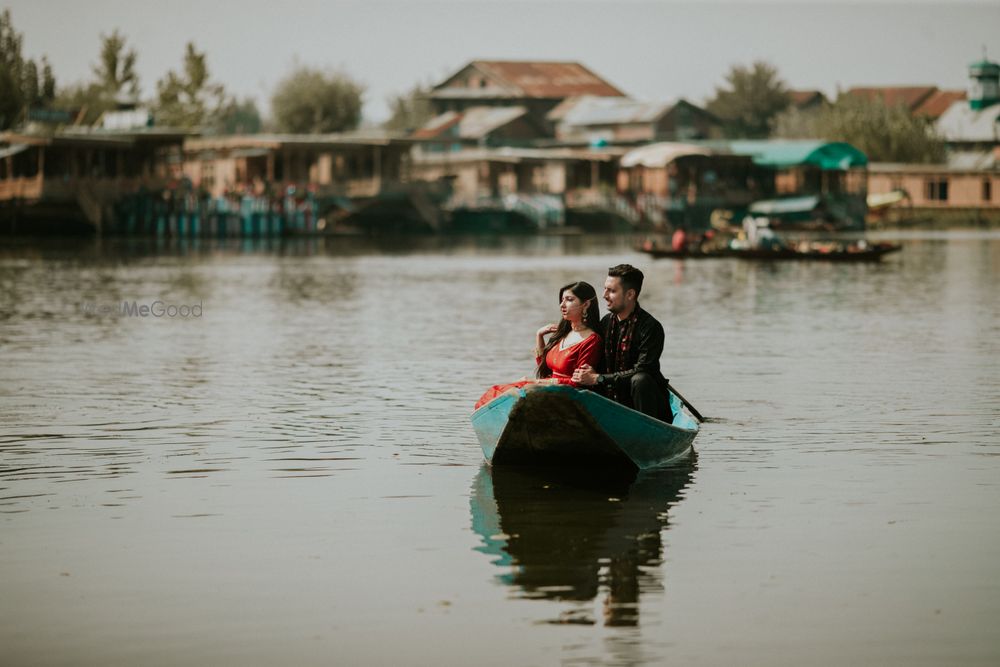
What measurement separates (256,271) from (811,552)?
111 feet

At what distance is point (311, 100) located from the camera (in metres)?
99.8

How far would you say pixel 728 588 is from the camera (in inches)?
332

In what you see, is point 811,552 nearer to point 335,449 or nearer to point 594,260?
point 335,449

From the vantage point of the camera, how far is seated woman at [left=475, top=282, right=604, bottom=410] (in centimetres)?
1135

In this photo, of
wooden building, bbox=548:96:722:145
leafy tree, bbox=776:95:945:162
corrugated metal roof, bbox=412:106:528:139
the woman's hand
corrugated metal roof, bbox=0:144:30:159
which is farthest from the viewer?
corrugated metal roof, bbox=412:106:528:139

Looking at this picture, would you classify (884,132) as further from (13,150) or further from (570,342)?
(570,342)

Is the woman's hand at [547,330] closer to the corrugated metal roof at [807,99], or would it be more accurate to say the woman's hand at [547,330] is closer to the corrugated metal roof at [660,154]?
the corrugated metal roof at [660,154]

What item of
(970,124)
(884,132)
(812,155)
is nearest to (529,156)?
(812,155)

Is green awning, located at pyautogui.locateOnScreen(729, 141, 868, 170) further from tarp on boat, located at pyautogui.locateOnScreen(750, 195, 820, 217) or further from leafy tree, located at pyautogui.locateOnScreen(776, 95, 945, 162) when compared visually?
leafy tree, located at pyautogui.locateOnScreen(776, 95, 945, 162)

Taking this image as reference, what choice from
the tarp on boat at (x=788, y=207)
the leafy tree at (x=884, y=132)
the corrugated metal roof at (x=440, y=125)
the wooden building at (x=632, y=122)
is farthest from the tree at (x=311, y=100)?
the tarp on boat at (x=788, y=207)

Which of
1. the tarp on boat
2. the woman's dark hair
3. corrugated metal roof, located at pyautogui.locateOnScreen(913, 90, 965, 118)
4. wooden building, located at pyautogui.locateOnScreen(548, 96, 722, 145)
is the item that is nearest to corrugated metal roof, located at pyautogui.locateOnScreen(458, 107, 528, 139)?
wooden building, located at pyautogui.locateOnScreen(548, 96, 722, 145)

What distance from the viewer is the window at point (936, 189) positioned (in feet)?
264

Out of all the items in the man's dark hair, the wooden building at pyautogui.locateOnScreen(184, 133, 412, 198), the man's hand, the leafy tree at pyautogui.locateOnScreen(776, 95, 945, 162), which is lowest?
the man's hand

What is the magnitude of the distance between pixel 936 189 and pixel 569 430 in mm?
73076
